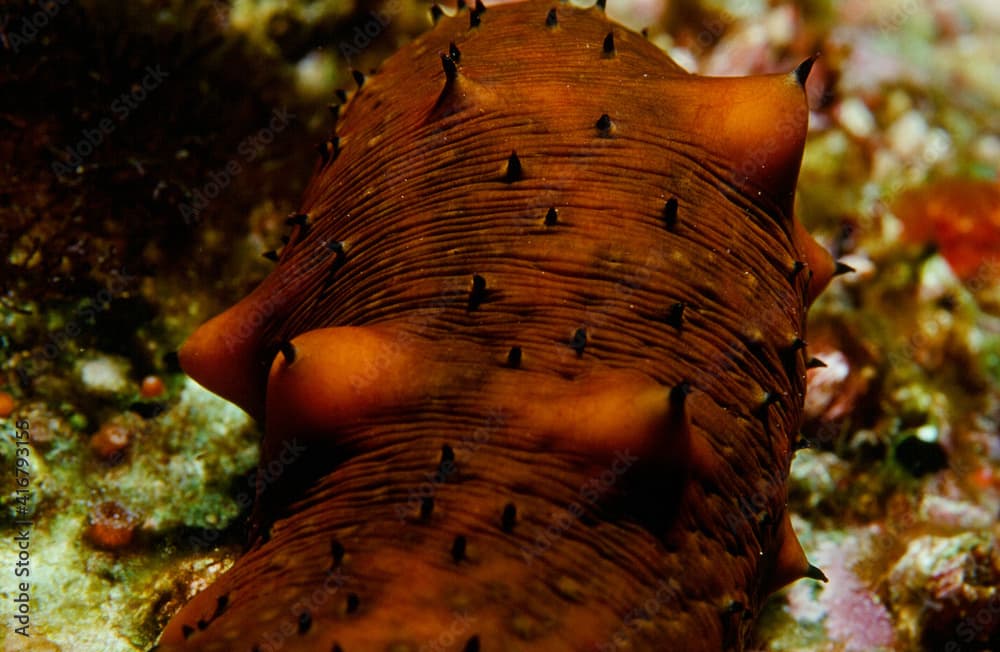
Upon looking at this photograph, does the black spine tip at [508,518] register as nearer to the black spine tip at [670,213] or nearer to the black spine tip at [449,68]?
the black spine tip at [670,213]

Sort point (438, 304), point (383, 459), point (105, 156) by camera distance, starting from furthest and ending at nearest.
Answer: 1. point (105, 156)
2. point (438, 304)
3. point (383, 459)

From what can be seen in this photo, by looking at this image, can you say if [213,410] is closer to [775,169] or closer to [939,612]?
[775,169]

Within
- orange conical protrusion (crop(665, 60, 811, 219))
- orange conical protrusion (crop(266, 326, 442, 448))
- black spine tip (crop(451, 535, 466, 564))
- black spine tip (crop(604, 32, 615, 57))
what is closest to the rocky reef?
orange conical protrusion (crop(266, 326, 442, 448))

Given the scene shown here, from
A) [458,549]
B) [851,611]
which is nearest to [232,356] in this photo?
[458,549]

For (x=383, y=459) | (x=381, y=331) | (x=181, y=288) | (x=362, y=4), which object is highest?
(x=362, y=4)

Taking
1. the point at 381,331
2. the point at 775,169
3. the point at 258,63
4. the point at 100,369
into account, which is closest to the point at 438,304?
the point at 381,331

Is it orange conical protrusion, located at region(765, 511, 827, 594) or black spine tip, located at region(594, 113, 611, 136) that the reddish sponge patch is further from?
black spine tip, located at region(594, 113, 611, 136)

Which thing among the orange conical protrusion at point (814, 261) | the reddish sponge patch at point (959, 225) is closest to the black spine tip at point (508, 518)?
the orange conical protrusion at point (814, 261)

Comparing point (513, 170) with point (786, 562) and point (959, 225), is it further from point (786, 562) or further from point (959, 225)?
point (959, 225)
